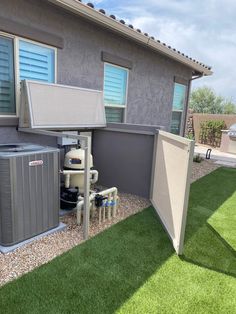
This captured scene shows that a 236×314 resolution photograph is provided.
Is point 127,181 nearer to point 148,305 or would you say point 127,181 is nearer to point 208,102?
point 148,305

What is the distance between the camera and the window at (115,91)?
5800 mm

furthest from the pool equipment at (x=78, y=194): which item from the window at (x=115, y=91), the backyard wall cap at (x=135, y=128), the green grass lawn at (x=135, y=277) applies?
the window at (x=115, y=91)

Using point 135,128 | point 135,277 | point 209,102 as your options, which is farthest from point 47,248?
point 209,102

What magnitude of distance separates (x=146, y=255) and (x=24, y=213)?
1.60m

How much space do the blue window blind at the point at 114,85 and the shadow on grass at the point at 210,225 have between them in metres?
2.89

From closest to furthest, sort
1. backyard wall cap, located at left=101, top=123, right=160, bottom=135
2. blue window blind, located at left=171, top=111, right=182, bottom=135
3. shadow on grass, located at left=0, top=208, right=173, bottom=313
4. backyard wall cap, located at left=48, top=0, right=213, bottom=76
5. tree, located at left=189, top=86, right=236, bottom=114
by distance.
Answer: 1. shadow on grass, located at left=0, top=208, right=173, bottom=313
2. backyard wall cap, located at left=48, top=0, right=213, bottom=76
3. backyard wall cap, located at left=101, top=123, right=160, bottom=135
4. blue window blind, located at left=171, top=111, right=182, bottom=135
5. tree, located at left=189, top=86, right=236, bottom=114

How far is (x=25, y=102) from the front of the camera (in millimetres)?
3906

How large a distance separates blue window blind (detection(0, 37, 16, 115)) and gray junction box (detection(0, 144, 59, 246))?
44.9 inches

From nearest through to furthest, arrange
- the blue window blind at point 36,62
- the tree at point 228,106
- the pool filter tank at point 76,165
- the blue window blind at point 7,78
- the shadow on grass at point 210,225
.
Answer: the shadow on grass at point 210,225
the blue window blind at point 7,78
the blue window blind at point 36,62
the pool filter tank at point 76,165
the tree at point 228,106

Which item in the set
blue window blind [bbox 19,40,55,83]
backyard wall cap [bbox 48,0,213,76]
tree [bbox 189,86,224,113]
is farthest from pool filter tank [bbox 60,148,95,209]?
tree [bbox 189,86,224,113]

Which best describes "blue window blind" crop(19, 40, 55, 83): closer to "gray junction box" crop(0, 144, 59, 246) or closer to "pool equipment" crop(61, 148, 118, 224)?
"pool equipment" crop(61, 148, 118, 224)

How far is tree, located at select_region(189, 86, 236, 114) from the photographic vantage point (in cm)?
4809

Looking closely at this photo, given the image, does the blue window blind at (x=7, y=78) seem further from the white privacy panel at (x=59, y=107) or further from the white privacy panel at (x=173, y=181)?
the white privacy panel at (x=173, y=181)

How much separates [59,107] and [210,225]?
322cm
